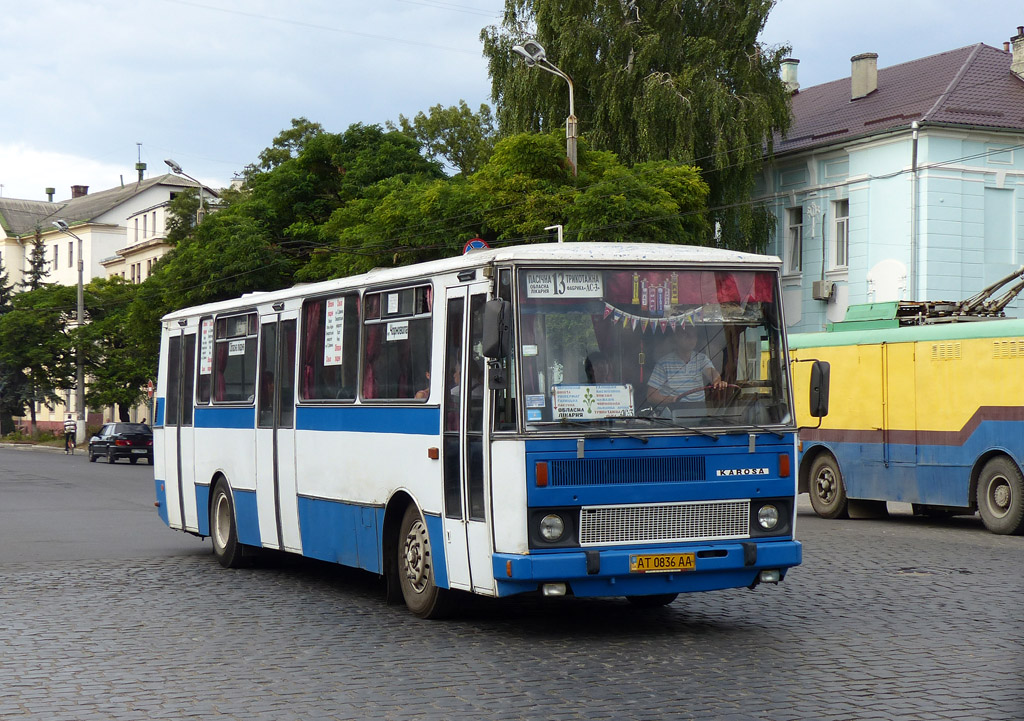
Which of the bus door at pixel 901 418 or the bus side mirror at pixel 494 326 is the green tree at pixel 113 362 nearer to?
the bus door at pixel 901 418

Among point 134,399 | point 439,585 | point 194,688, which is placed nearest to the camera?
point 194,688

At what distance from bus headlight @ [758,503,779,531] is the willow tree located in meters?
31.2

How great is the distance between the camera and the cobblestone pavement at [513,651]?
7.96m

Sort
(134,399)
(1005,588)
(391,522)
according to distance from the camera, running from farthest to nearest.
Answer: (134,399) → (1005,588) → (391,522)

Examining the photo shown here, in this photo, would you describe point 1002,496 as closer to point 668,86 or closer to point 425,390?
point 425,390

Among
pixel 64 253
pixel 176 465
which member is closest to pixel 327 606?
pixel 176 465

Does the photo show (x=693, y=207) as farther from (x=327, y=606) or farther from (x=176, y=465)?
(x=327, y=606)

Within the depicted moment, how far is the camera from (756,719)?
24.6 ft

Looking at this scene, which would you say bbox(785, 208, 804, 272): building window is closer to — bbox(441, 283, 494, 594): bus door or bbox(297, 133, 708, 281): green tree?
bbox(297, 133, 708, 281): green tree

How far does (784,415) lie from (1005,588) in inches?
143

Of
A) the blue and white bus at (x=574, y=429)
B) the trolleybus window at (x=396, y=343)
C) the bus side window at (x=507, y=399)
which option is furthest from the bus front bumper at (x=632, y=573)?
the trolleybus window at (x=396, y=343)

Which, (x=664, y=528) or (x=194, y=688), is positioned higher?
(x=664, y=528)

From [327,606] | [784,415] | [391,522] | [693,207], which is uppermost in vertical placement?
[693,207]

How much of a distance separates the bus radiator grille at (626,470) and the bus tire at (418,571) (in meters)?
1.55
